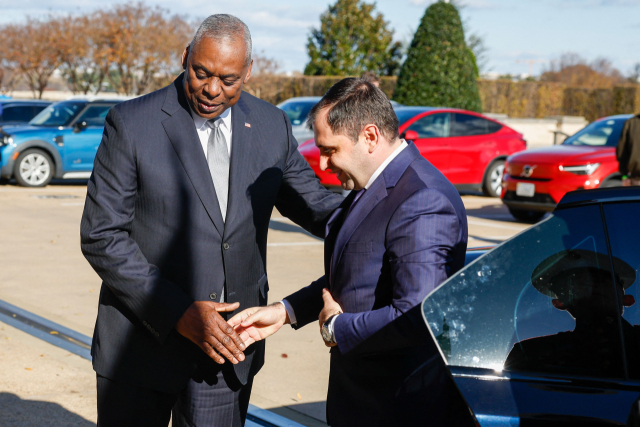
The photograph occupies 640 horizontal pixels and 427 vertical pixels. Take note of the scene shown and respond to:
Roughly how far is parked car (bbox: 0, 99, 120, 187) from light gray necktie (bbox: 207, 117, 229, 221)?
472 inches

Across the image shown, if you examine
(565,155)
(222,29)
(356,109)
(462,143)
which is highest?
(222,29)

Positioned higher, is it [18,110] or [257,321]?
[257,321]

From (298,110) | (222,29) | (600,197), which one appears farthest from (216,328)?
(298,110)

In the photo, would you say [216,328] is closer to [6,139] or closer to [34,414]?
[34,414]

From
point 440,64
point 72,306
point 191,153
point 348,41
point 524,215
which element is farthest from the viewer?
point 348,41

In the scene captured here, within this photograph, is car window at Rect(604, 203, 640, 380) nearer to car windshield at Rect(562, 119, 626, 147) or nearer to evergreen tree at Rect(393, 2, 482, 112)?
car windshield at Rect(562, 119, 626, 147)

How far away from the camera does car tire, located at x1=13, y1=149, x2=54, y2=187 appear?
14180 mm

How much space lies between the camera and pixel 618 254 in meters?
1.85

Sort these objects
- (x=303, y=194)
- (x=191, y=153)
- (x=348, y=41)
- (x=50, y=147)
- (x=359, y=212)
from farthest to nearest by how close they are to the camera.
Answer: (x=348, y=41) → (x=50, y=147) → (x=303, y=194) → (x=191, y=153) → (x=359, y=212)

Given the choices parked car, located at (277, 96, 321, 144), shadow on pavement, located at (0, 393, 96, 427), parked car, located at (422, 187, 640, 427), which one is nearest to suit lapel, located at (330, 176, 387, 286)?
parked car, located at (422, 187, 640, 427)

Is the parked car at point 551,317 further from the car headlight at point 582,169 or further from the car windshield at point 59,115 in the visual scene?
the car windshield at point 59,115

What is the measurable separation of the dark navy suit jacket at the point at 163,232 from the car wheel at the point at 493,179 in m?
11.8

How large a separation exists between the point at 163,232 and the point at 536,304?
1.19 metres

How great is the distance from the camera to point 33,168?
14.3 meters
